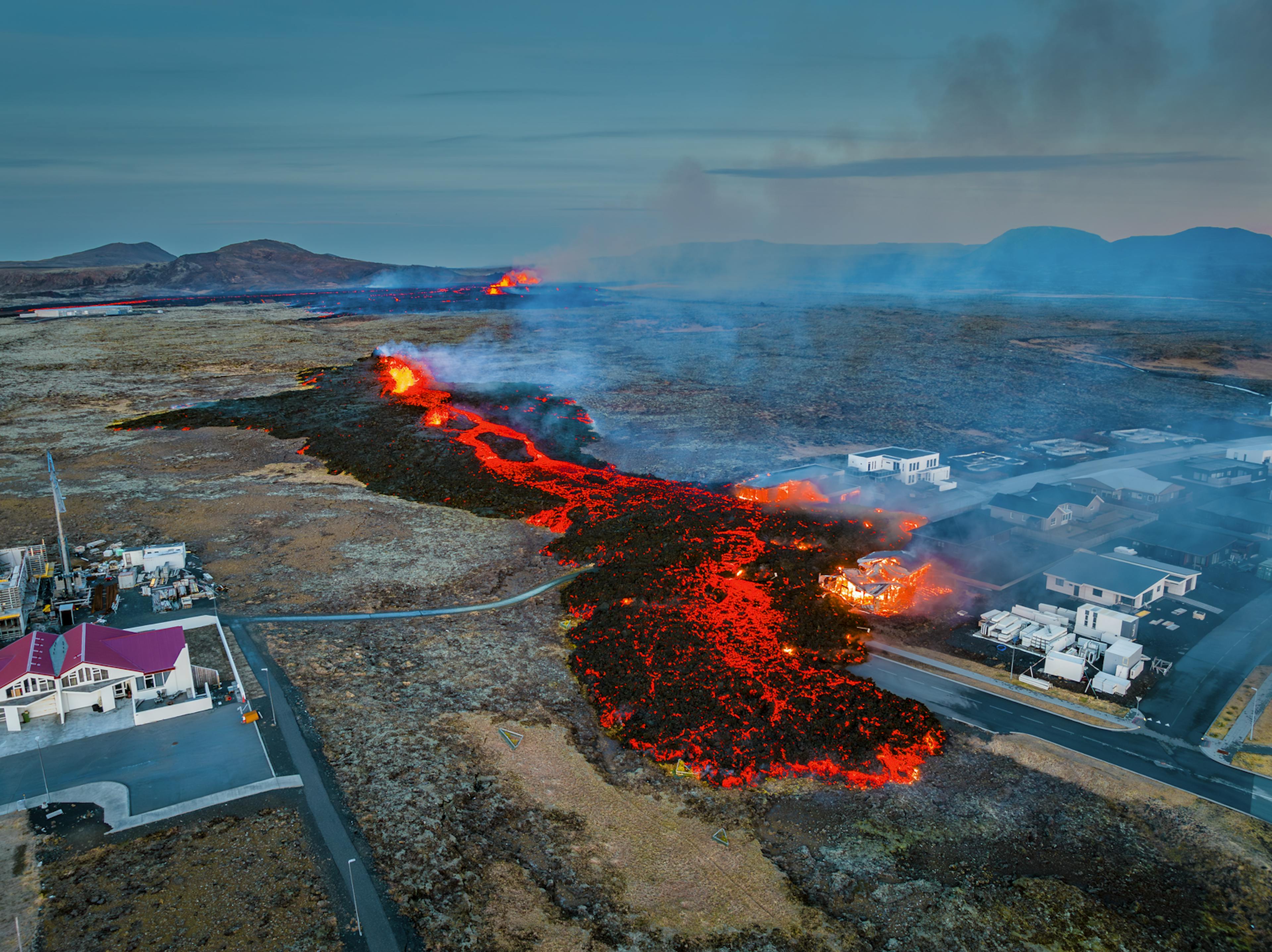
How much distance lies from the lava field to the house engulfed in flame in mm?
942

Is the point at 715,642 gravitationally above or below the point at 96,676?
below

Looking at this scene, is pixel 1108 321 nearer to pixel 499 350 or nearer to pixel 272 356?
pixel 499 350

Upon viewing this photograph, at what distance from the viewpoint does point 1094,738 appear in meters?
23.6

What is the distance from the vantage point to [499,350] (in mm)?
106750

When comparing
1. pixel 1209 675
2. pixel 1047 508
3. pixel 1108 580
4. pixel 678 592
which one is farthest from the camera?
pixel 1047 508

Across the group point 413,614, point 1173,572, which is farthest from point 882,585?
point 413,614

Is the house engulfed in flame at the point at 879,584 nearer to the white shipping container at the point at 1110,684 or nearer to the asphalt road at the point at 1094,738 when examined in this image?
the asphalt road at the point at 1094,738

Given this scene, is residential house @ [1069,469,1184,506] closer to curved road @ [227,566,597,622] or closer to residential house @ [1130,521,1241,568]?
residential house @ [1130,521,1241,568]

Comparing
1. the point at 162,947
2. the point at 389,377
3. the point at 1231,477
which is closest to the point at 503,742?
the point at 162,947

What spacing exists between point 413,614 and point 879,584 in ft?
61.7

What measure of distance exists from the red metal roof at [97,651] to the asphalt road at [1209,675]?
29.7m

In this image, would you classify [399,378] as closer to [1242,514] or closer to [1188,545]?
[1188,545]

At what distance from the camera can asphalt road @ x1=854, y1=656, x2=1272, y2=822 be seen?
21.2m

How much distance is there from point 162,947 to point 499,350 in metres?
95.3
